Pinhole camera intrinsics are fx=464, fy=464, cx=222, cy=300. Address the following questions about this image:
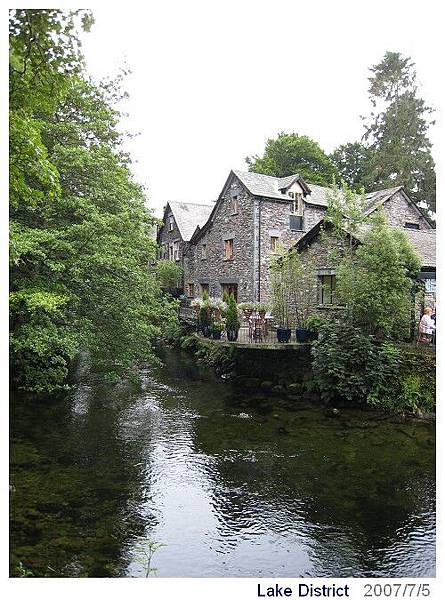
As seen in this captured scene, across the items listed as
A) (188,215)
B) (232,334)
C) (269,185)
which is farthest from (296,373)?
(188,215)

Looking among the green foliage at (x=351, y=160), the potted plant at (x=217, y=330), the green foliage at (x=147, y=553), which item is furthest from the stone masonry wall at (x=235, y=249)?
the green foliage at (x=147, y=553)

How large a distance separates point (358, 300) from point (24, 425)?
290 inches

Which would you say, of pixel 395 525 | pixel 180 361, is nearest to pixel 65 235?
pixel 395 525

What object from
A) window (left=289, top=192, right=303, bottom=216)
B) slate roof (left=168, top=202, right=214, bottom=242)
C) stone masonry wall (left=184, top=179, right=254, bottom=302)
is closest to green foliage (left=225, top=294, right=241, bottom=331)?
stone masonry wall (left=184, top=179, right=254, bottom=302)

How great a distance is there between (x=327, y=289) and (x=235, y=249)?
243 inches

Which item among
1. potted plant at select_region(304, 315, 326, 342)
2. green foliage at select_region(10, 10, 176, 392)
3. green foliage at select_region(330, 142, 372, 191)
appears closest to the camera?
green foliage at select_region(10, 10, 176, 392)

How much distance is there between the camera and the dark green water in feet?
15.3

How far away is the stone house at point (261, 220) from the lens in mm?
17016

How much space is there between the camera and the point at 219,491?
20.3 ft

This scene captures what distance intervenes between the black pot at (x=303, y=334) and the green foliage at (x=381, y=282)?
135cm

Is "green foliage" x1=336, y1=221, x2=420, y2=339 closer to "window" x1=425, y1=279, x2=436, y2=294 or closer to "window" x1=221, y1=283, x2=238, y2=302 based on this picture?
"window" x1=425, y1=279, x2=436, y2=294

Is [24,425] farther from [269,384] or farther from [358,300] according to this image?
[358,300]

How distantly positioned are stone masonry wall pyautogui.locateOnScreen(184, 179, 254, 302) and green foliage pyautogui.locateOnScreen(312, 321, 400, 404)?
22.5ft

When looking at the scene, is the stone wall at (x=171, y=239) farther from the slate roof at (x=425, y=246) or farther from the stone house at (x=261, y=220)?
the slate roof at (x=425, y=246)
